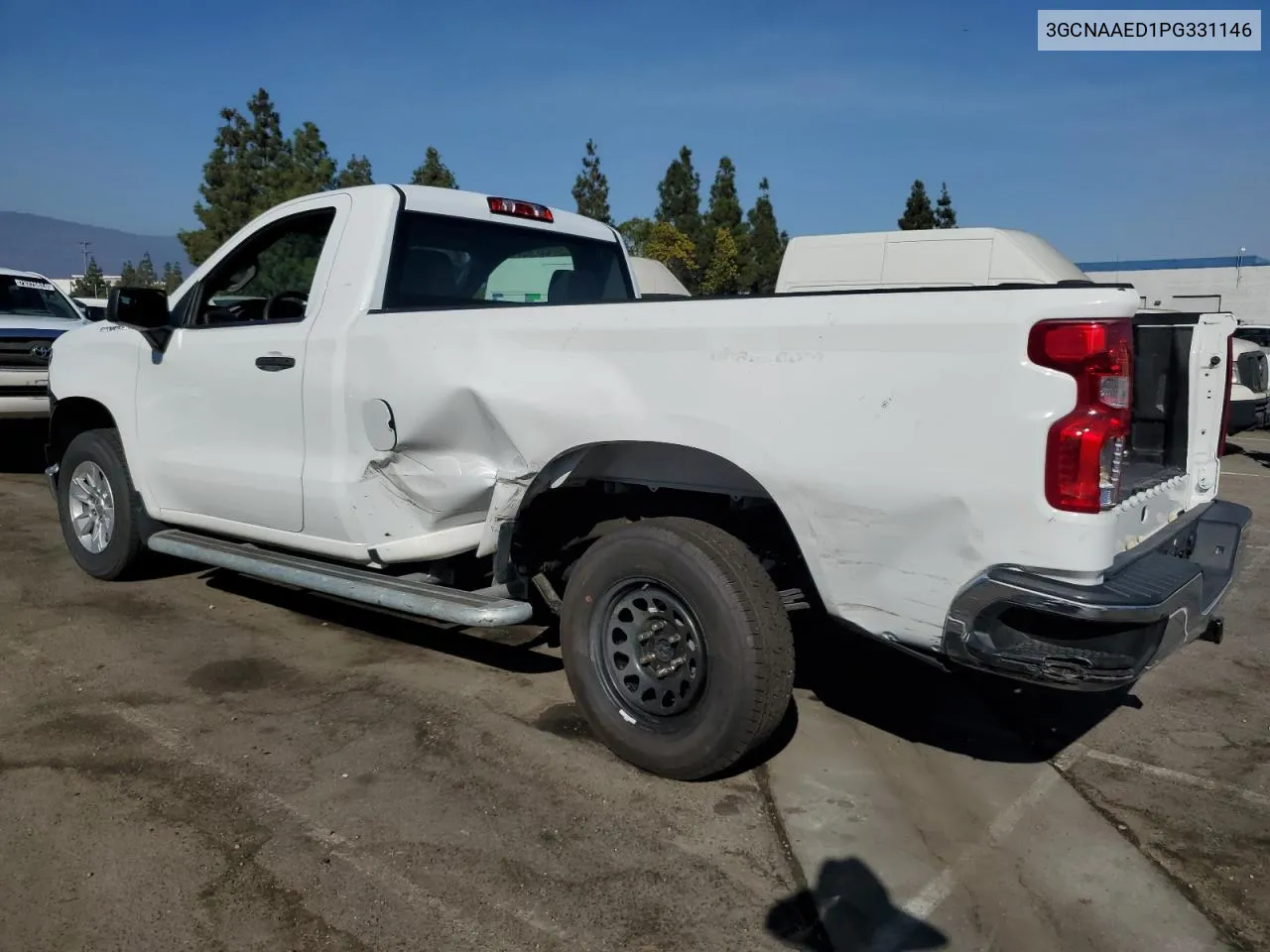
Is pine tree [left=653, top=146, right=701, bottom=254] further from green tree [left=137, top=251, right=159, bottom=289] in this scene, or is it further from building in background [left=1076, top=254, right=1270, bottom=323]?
green tree [left=137, top=251, right=159, bottom=289]

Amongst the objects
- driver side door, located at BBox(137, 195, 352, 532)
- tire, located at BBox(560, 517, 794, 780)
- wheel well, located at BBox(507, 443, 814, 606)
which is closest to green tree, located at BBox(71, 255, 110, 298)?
driver side door, located at BBox(137, 195, 352, 532)

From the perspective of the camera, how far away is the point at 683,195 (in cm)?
5738

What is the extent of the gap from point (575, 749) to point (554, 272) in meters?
2.43

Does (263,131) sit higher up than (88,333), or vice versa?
(263,131)

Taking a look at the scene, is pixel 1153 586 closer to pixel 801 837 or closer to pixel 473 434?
pixel 801 837

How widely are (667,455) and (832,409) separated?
760mm

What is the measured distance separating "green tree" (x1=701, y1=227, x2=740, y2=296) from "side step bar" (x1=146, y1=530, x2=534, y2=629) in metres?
50.7

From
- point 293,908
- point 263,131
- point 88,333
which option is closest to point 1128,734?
point 293,908

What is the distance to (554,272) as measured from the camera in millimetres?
5031

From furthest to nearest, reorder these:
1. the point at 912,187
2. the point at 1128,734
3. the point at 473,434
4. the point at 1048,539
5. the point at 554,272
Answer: the point at 912,187, the point at 554,272, the point at 1128,734, the point at 473,434, the point at 1048,539

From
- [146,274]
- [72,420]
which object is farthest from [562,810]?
[146,274]

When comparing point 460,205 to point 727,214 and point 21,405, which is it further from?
point 727,214

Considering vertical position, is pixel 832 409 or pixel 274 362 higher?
pixel 274 362

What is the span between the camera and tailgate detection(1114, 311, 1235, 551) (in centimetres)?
366
